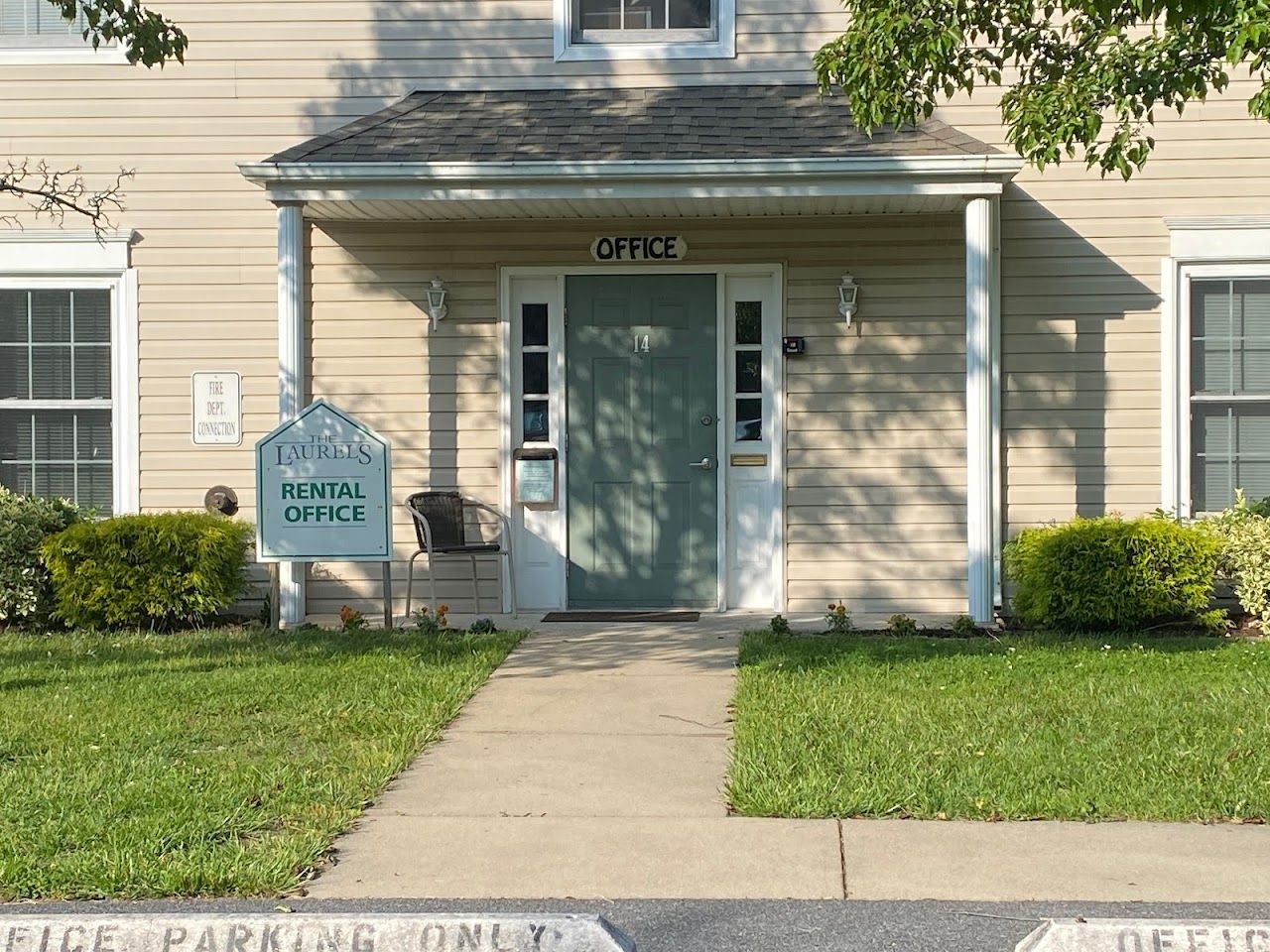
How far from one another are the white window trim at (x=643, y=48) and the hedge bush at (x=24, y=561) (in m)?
4.84

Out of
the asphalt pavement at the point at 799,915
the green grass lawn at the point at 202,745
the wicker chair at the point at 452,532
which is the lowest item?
the asphalt pavement at the point at 799,915

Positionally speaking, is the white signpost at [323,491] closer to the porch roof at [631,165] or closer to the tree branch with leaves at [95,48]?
the porch roof at [631,165]

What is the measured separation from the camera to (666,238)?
34.4ft

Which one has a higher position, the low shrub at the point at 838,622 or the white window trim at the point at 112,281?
the white window trim at the point at 112,281

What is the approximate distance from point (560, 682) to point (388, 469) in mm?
2063

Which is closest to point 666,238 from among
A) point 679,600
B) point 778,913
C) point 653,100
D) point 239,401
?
point 653,100

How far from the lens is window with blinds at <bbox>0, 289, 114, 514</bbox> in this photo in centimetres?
1074

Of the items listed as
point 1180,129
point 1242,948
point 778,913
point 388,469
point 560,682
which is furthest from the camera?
point 1180,129

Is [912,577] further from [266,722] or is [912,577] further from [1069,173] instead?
[266,722]

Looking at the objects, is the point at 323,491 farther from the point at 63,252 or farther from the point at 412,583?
the point at 63,252

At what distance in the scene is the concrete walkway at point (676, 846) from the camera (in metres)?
4.66

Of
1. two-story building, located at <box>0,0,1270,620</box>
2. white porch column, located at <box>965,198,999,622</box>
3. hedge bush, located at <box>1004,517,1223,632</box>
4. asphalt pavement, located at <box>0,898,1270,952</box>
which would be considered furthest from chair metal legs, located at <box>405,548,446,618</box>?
asphalt pavement, located at <box>0,898,1270,952</box>

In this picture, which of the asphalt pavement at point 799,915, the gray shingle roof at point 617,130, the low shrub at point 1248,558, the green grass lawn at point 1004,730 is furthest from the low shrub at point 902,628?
the asphalt pavement at point 799,915

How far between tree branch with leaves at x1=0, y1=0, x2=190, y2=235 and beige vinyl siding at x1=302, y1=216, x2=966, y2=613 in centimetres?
155
